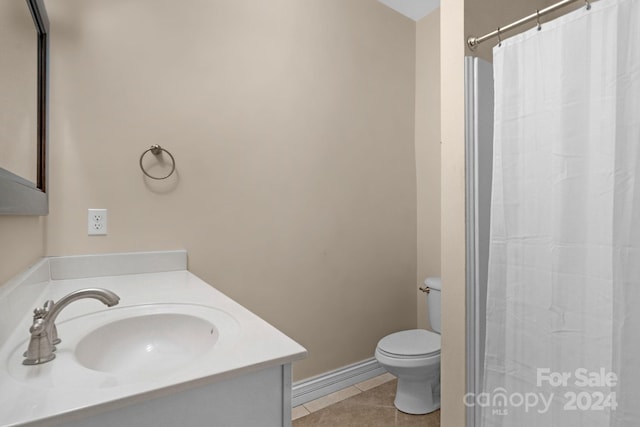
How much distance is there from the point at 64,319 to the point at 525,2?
2.38 metres

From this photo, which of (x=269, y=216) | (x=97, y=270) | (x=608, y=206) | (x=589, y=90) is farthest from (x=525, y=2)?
(x=97, y=270)

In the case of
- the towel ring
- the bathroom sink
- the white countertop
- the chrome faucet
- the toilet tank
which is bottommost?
the toilet tank

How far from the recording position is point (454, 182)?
1585 millimetres

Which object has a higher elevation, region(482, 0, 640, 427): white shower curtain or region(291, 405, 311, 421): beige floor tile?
region(482, 0, 640, 427): white shower curtain

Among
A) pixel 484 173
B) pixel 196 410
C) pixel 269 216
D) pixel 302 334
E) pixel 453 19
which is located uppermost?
pixel 453 19

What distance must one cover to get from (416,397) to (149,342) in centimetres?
156

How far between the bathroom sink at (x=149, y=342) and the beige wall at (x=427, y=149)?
6.08 feet

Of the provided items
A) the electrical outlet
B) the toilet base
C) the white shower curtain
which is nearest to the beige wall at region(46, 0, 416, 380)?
the electrical outlet

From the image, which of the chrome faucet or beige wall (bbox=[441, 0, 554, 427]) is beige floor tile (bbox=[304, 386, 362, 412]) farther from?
the chrome faucet

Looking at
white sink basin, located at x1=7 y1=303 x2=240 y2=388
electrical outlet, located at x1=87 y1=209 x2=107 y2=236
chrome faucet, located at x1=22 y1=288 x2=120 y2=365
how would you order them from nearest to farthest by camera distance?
chrome faucet, located at x1=22 y1=288 x2=120 y2=365 < white sink basin, located at x1=7 y1=303 x2=240 y2=388 < electrical outlet, located at x1=87 y1=209 x2=107 y2=236

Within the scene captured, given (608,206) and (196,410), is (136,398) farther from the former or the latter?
(608,206)

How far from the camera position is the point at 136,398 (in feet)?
1.88

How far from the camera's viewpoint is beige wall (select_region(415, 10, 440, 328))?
244cm

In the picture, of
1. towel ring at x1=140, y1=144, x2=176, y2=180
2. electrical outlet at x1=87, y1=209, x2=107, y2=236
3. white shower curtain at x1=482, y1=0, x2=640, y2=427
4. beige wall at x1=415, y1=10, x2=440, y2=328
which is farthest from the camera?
beige wall at x1=415, y1=10, x2=440, y2=328
